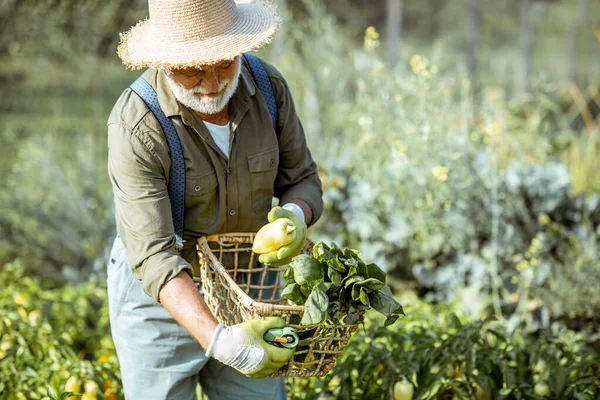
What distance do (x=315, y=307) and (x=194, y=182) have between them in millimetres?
605

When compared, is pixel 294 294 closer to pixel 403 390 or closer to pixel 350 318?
pixel 350 318

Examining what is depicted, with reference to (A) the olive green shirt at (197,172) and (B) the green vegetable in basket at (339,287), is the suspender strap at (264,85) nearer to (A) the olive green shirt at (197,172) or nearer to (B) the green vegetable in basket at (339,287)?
(A) the olive green shirt at (197,172)

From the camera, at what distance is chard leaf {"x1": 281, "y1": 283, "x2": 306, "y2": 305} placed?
5.92 ft

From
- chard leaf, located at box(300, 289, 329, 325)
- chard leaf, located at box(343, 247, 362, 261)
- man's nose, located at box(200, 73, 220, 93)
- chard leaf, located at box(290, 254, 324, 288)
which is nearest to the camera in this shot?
→ chard leaf, located at box(300, 289, 329, 325)

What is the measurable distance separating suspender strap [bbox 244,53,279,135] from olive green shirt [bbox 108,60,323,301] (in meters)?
0.02

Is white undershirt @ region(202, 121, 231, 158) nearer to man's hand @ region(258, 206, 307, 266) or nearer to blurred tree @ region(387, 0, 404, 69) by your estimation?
man's hand @ region(258, 206, 307, 266)

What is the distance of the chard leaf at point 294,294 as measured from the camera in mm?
1803

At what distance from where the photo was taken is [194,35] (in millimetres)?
1977

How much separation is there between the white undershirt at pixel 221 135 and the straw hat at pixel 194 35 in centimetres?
24

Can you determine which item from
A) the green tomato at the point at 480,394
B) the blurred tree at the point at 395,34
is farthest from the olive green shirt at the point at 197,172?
the blurred tree at the point at 395,34

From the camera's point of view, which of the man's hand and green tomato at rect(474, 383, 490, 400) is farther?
green tomato at rect(474, 383, 490, 400)

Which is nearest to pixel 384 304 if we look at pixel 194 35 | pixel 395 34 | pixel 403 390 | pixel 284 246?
pixel 284 246

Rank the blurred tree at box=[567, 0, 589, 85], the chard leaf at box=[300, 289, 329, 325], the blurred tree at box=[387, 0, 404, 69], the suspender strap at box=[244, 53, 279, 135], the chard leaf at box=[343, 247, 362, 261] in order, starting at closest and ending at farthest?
the chard leaf at box=[300, 289, 329, 325]
the chard leaf at box=[343, 247, 362, 261]
the suspender strap at box=[244, 53, 279, 135]
the blurred tree at box=[387, 0, 404, 69]
the blurred tree at box=[567, 0, 589, 85]

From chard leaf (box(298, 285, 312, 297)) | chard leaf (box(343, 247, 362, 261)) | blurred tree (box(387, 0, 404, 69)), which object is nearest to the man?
chard leaf (box(298, 285, 312, 297))
